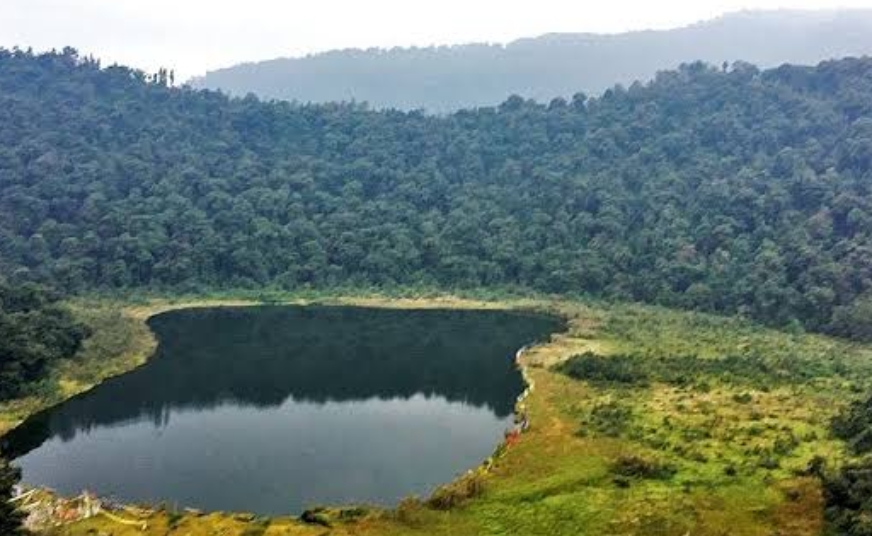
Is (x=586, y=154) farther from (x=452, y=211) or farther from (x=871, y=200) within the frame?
(x=871, y=200)

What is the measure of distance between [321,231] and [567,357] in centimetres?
5636

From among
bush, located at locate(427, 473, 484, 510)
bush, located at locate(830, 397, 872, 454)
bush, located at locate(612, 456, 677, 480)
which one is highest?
bush, located at locate(830, 397, 872, 454)

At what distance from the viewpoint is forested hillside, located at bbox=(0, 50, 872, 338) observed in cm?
10019

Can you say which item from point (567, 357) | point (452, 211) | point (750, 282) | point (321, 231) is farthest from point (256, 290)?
point (750, 282)

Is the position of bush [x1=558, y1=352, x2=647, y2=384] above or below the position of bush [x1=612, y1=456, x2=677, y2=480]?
below

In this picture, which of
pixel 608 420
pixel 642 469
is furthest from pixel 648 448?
pixel 608 420

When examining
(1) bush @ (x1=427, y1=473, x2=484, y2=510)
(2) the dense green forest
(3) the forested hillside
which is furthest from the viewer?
(3) the forested hillside

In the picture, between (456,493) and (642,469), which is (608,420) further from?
(456,493)

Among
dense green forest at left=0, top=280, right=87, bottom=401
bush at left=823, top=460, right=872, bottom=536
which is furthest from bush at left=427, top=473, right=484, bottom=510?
dense green forest at left=0, top=280, right=87, bottom=401

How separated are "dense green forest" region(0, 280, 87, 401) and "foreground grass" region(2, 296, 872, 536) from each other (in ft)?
6.37

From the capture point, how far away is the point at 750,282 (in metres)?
93.3

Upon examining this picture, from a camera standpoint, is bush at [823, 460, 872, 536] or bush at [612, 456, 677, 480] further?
bush at [612, 456, 677, 480]

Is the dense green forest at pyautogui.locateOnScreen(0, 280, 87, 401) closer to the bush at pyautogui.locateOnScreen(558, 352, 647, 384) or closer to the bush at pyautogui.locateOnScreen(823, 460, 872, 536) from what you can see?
the bush at pyautogui.locateOnScreen(558, 352, 647, 384)

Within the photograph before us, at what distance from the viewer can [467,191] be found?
132500 millimetres
